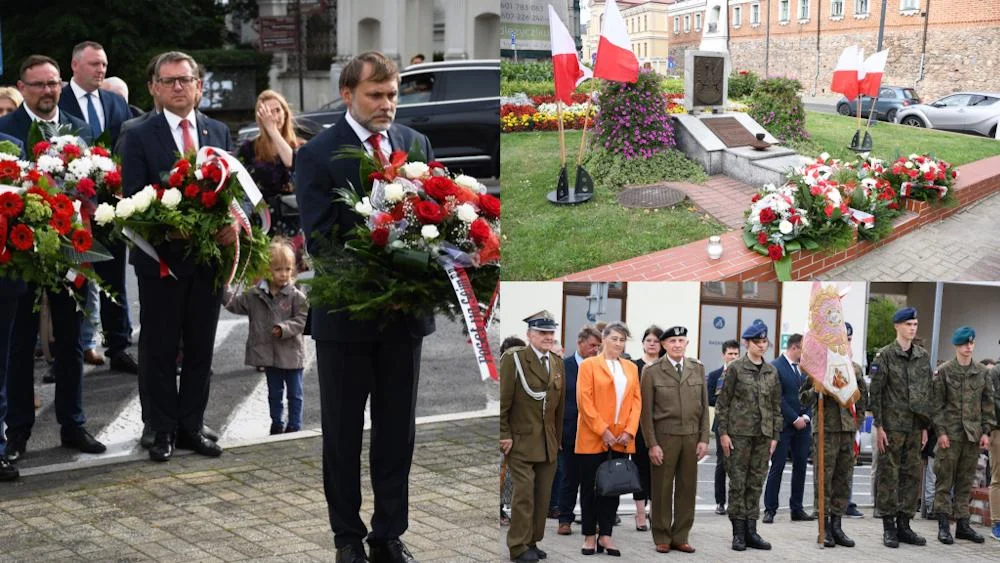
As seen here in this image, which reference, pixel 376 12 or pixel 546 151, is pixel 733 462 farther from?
pixel 376 12

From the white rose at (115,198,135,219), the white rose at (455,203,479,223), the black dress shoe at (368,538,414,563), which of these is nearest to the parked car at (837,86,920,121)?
the white rose at (455,203,479,223)

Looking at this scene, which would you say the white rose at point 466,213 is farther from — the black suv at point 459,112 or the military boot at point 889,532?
the military boot at point 889,532

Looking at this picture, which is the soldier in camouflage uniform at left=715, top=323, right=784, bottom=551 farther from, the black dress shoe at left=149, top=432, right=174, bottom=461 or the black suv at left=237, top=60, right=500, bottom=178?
the black dress shoe at left=149, top=432, right=174, bottom=461

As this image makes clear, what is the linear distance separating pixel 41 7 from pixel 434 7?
5694 mm

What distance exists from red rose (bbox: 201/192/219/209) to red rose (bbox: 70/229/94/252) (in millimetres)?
529

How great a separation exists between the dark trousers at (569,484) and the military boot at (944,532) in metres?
1.49

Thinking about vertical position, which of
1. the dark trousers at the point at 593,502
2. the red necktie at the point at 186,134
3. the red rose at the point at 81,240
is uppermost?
the red necktie at the point at 186,134

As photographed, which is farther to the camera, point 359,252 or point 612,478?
point 612,478

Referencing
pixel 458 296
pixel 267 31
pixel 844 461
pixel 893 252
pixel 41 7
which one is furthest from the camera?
pixel 267 31

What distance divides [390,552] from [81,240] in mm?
2103

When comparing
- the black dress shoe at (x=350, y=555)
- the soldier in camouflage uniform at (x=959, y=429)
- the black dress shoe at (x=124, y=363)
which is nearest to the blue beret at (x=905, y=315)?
the soldier in camouflage uniform at (x=959, y=429)

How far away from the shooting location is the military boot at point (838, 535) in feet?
16.1

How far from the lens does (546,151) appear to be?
14.2 ft

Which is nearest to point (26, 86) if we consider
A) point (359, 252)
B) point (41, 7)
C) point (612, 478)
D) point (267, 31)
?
point (359, 252)
